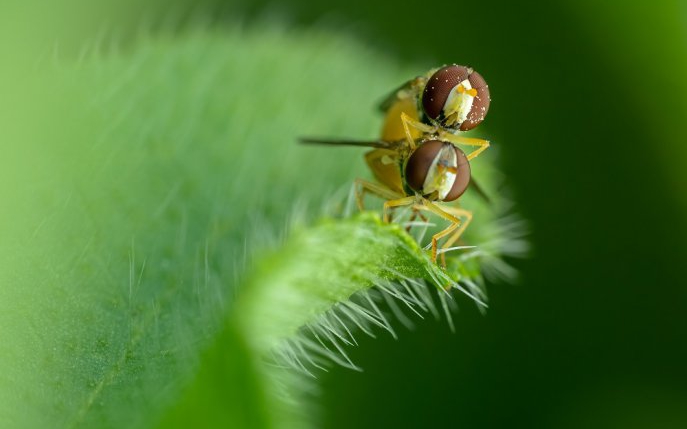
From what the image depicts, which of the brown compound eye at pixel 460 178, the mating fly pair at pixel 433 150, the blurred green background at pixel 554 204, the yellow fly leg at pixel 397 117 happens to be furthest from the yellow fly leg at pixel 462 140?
the blurred green background at pixel 554 204

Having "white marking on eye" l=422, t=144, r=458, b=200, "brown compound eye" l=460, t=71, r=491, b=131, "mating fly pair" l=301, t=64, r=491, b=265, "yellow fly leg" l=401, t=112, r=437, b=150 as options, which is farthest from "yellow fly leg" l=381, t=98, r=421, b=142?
"white marking on eye" l=422, t=144, r=458, b=200

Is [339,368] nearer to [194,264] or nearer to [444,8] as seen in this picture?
[194,264]

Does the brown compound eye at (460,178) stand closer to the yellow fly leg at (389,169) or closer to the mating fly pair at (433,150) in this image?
the mating fly pair at (433,150)

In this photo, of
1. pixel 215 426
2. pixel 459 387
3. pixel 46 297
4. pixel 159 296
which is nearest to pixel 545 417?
pixel 459 387

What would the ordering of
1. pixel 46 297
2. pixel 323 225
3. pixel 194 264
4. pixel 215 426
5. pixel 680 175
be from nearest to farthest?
pixel 215 426
pixel 323 225
pixel 46 297
pixel 194 264
pixel 680 175

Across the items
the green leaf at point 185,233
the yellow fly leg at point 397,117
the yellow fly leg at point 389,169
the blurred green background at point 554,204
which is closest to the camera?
the green leaf at point 185,233

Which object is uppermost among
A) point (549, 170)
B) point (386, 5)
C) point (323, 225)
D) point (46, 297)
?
point (386, 5)

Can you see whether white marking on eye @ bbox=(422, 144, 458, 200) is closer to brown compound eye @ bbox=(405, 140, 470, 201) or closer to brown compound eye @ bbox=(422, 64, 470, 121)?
brown compound eye @ bbox=(405, 140, 470, 201)
